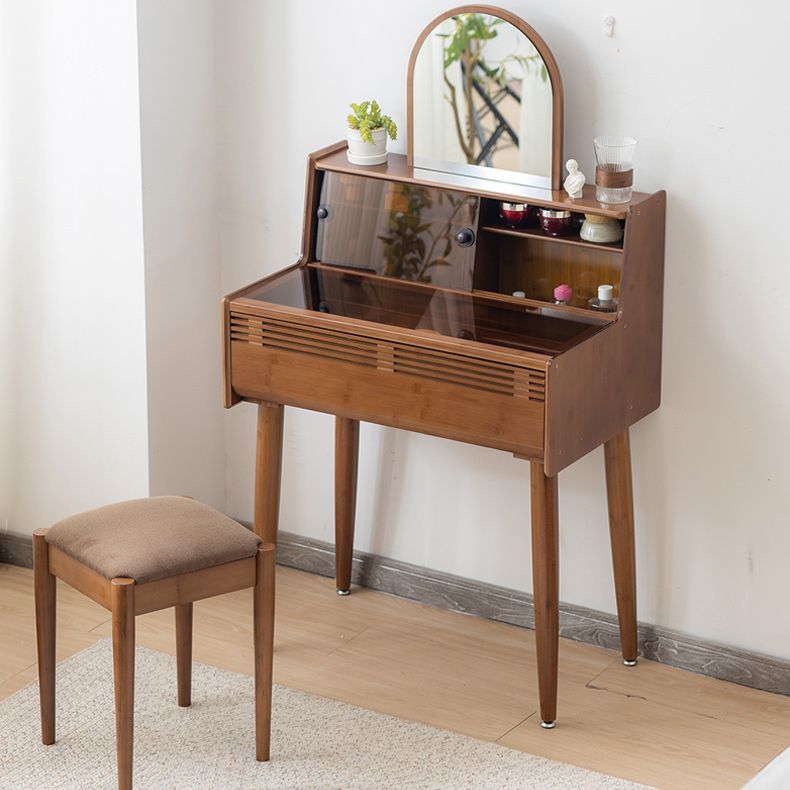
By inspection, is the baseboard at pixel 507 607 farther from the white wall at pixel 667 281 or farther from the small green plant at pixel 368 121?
the small green plant at pixel 368 121

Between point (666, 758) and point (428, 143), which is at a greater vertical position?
point (428, 143)

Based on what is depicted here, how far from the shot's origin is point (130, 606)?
2676 mm

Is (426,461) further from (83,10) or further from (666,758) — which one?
(83,10)

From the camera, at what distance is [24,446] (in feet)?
12.6

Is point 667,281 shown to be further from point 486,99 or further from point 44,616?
point 44,616

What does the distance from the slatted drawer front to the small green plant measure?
1.57 feet

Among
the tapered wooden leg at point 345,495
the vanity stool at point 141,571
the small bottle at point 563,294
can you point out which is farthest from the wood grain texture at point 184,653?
the small bottle at point 563,294

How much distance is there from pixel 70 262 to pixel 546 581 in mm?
1428

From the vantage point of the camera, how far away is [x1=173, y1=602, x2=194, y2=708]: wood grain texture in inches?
120

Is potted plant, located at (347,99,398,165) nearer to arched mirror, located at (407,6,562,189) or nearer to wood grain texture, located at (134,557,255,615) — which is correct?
arched mirror, located at (407,6,562,189)

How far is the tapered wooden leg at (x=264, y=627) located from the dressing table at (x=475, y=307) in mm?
458

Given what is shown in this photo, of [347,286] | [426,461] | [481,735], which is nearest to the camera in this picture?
[481,735]

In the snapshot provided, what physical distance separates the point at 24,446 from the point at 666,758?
182 cm

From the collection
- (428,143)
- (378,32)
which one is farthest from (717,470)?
(378,32)
